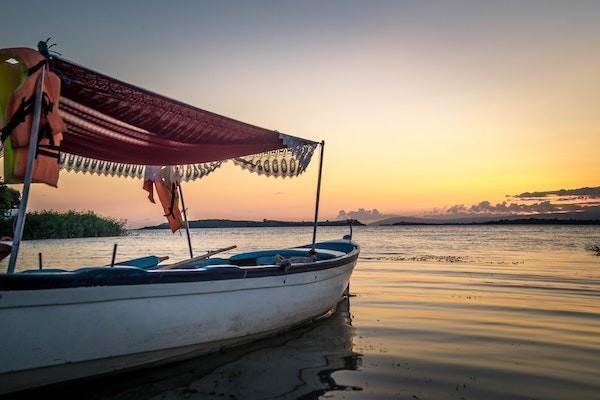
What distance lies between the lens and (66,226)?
5084 centimetres

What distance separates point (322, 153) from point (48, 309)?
492 centimetres

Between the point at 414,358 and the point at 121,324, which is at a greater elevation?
the point at 121,324

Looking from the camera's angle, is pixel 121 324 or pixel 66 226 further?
pixel 66 226

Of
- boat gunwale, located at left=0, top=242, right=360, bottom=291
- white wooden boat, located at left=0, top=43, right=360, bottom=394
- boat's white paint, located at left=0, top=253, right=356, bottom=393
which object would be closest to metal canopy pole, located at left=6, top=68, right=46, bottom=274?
white wooden boat, located at left=0, top=43, right=360, bottom=394

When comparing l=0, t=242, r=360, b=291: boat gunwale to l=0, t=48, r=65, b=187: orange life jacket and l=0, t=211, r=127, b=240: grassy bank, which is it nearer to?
l=0, t=48, r=65, b=187: orange life jacket

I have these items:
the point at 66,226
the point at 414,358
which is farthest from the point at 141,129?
the point at 66,226

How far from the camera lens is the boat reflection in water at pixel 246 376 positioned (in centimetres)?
457

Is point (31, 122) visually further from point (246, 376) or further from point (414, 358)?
point (414, 358)

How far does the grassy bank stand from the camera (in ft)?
156

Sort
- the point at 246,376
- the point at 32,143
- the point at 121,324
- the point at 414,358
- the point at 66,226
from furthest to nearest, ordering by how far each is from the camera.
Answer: the point at 66,226 → the point at 414,358 → the point at 246,376 → the point at 121,324 → the point at 32,143

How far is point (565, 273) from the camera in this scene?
1511 cm

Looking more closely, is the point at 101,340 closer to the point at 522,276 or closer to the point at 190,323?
the point at 190,323

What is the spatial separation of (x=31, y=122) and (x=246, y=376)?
12.0 ft

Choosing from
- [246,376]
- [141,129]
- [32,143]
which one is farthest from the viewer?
[141,129]
